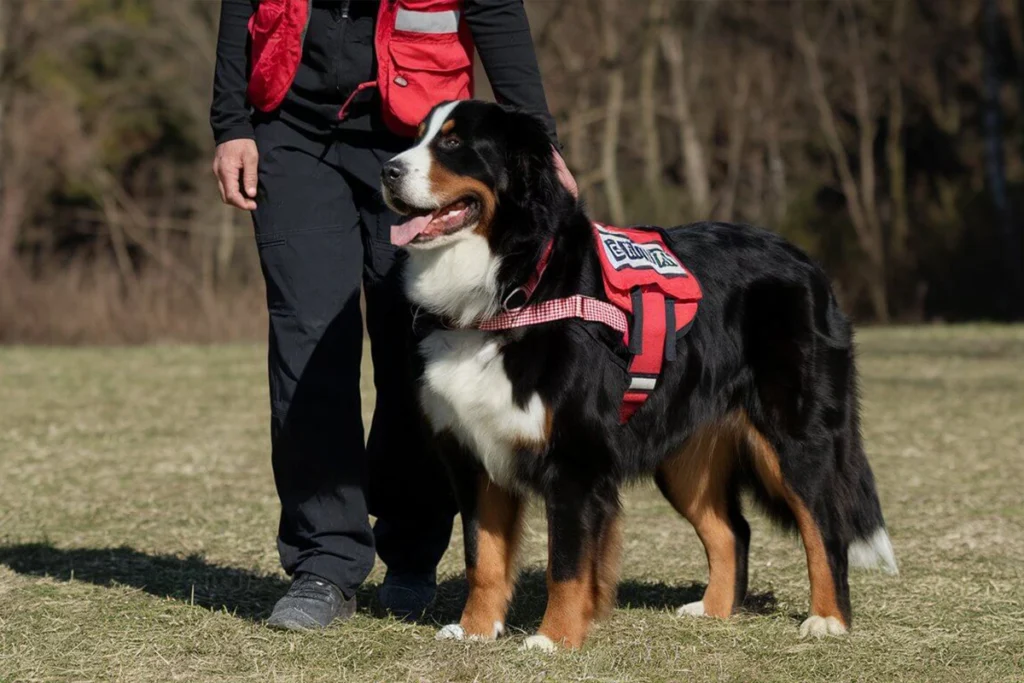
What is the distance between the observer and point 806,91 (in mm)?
27344

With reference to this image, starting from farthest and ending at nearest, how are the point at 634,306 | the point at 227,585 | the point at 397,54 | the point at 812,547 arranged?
the point at 227,585 → the point at 812,547 → the point at 397,54 → the point at 634,306

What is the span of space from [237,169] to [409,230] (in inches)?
30.6

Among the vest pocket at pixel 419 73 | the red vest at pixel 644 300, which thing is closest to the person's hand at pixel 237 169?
the vest pocket at pixel 419 73

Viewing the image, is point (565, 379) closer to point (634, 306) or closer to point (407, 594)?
point (634, 306)

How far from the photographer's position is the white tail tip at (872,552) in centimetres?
462

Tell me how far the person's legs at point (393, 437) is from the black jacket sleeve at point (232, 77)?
0.34m

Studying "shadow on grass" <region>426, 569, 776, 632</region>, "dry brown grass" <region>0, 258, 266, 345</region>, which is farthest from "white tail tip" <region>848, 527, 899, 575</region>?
"dry brown grass" <region>0, 258, 266, 345</region>

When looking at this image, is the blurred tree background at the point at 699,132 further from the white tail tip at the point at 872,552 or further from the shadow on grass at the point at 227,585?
the white tail tip at the point at 872,552

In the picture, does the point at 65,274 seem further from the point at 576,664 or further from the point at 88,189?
the point at 576,664

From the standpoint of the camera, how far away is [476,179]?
3818 millimetres

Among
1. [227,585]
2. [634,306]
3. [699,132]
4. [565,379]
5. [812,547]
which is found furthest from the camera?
[699,132]

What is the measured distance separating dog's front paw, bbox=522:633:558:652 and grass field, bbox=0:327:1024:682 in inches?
1.9

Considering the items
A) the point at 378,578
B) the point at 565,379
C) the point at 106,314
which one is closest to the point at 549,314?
the point at 565,379

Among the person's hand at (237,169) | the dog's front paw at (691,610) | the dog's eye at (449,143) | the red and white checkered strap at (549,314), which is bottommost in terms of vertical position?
the dog's front paw at (691,610)
